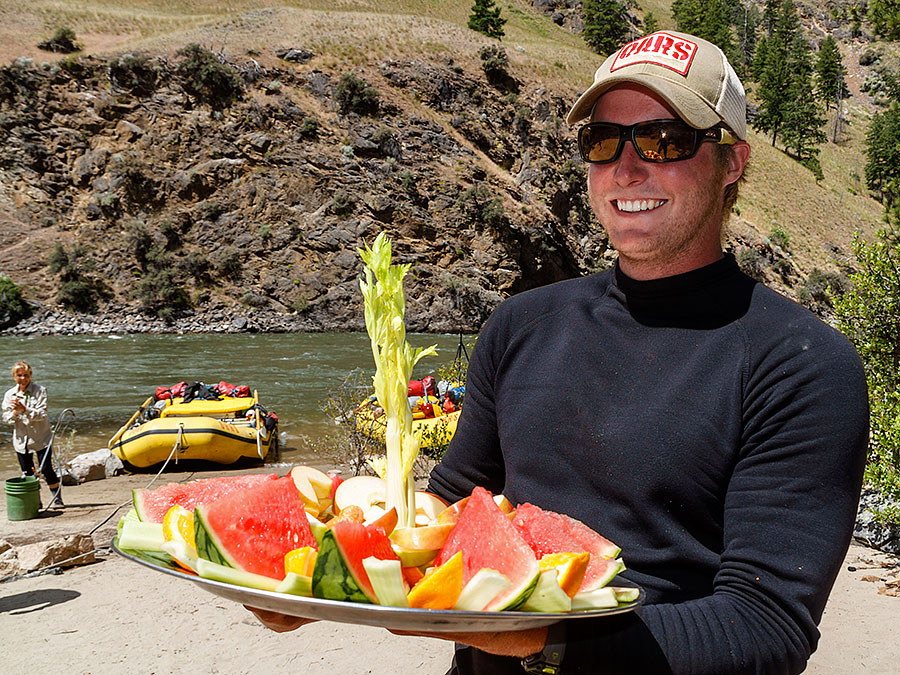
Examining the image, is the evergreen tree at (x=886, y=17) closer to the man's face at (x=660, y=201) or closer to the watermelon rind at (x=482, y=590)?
the man's face at (x=660, y=201)

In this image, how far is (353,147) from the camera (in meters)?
49.6

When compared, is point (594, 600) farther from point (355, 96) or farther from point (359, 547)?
point (355, 96)

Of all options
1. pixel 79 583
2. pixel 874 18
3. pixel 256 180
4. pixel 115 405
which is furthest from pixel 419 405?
pixel 256 180

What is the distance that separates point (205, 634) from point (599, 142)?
591cm

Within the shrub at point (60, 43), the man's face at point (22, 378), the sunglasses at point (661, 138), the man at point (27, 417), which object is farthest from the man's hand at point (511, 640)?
the shrub at point (60, 43)

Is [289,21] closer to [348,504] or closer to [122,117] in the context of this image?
[122,117]

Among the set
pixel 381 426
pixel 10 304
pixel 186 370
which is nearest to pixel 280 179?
pixel 10 304

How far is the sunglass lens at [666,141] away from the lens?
179 centimetres

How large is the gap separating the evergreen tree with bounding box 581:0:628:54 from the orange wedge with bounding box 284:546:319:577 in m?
95.8

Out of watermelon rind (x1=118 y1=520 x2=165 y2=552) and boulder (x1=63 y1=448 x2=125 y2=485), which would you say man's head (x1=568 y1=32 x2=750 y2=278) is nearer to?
watermelon rind (x1=118 y1=520 x2=165 y2=552)

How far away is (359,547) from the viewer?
110 cm

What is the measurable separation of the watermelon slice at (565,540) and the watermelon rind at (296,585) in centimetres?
46

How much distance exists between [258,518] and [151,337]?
4167cm

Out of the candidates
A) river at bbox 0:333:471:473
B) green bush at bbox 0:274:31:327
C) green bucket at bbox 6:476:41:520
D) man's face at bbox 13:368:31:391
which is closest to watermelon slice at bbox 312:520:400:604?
green bucket at bbox 6:476:41:520
